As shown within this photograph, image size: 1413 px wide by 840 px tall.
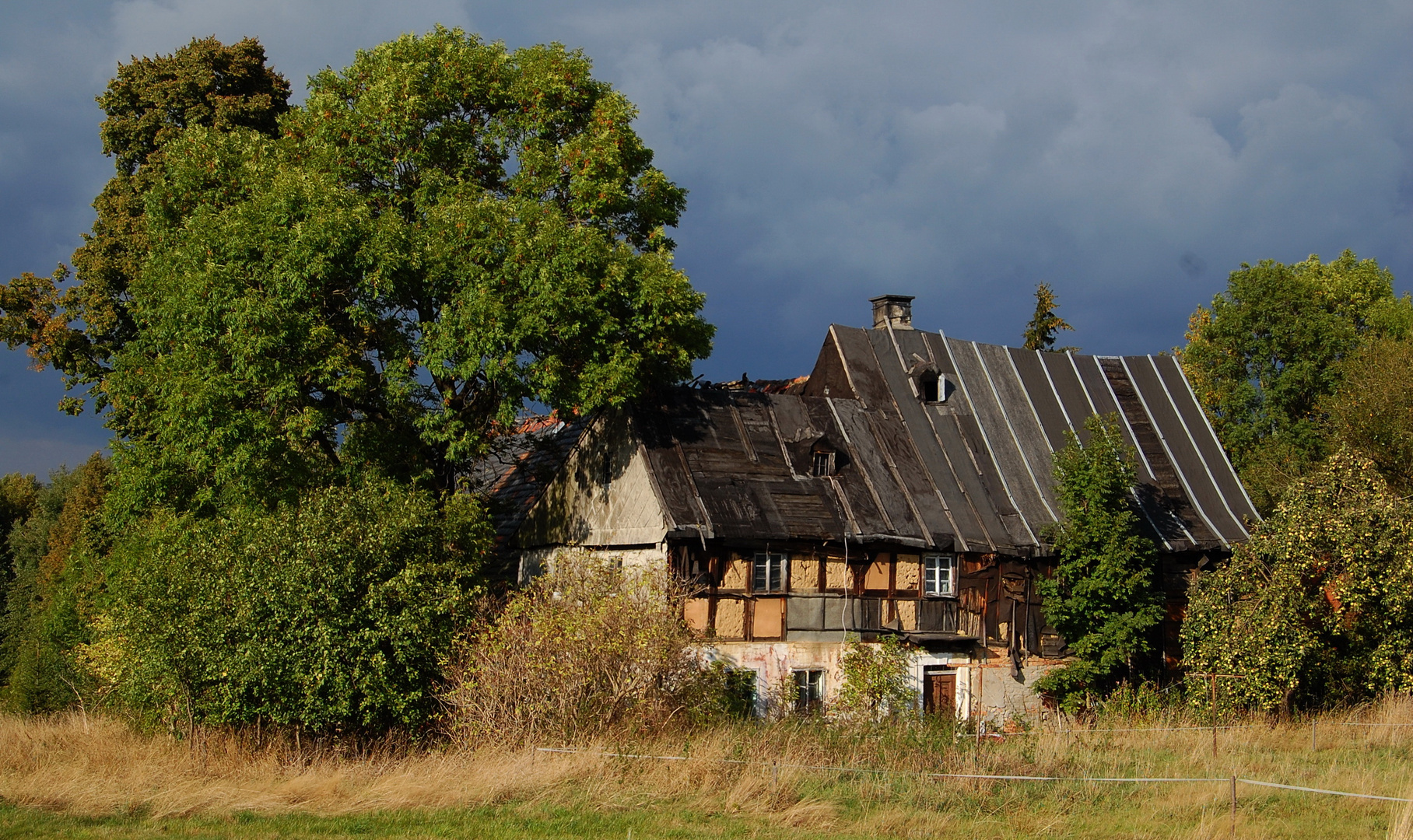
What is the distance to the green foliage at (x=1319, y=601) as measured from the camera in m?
19.7

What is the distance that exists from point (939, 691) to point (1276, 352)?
20347 millimetres

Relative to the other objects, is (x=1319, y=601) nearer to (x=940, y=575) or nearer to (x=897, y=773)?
(x=940, y=575)

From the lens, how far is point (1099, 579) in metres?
21.5

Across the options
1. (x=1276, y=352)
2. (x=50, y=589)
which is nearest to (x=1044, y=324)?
(x=1276, y=352)

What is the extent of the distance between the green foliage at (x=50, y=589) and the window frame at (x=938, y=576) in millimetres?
15155

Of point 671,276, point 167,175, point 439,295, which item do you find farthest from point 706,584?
point 167,175

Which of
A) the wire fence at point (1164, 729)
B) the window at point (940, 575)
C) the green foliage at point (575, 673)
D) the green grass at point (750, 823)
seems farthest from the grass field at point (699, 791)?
the window at point (940, 575)

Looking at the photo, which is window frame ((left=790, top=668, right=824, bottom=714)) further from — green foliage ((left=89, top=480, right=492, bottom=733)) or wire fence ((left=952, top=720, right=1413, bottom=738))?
green foliage ((left=89, top=480, right=492, bottom=733))

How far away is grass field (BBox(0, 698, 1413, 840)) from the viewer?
39.5ft

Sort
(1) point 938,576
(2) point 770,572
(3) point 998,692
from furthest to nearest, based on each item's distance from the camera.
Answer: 1. (1) point 938,576
2. (3) point 998,692
3. (2) point 770,572

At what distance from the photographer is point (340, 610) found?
16.4m

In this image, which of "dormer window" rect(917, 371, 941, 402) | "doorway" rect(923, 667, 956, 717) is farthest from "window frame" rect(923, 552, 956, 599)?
"dormer window" rect(917, 371, 941, 402)

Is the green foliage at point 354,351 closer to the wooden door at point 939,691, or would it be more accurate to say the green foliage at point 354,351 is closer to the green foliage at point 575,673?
the green foliage at point 575,673

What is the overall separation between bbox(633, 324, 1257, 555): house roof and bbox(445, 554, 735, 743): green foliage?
3.32m
